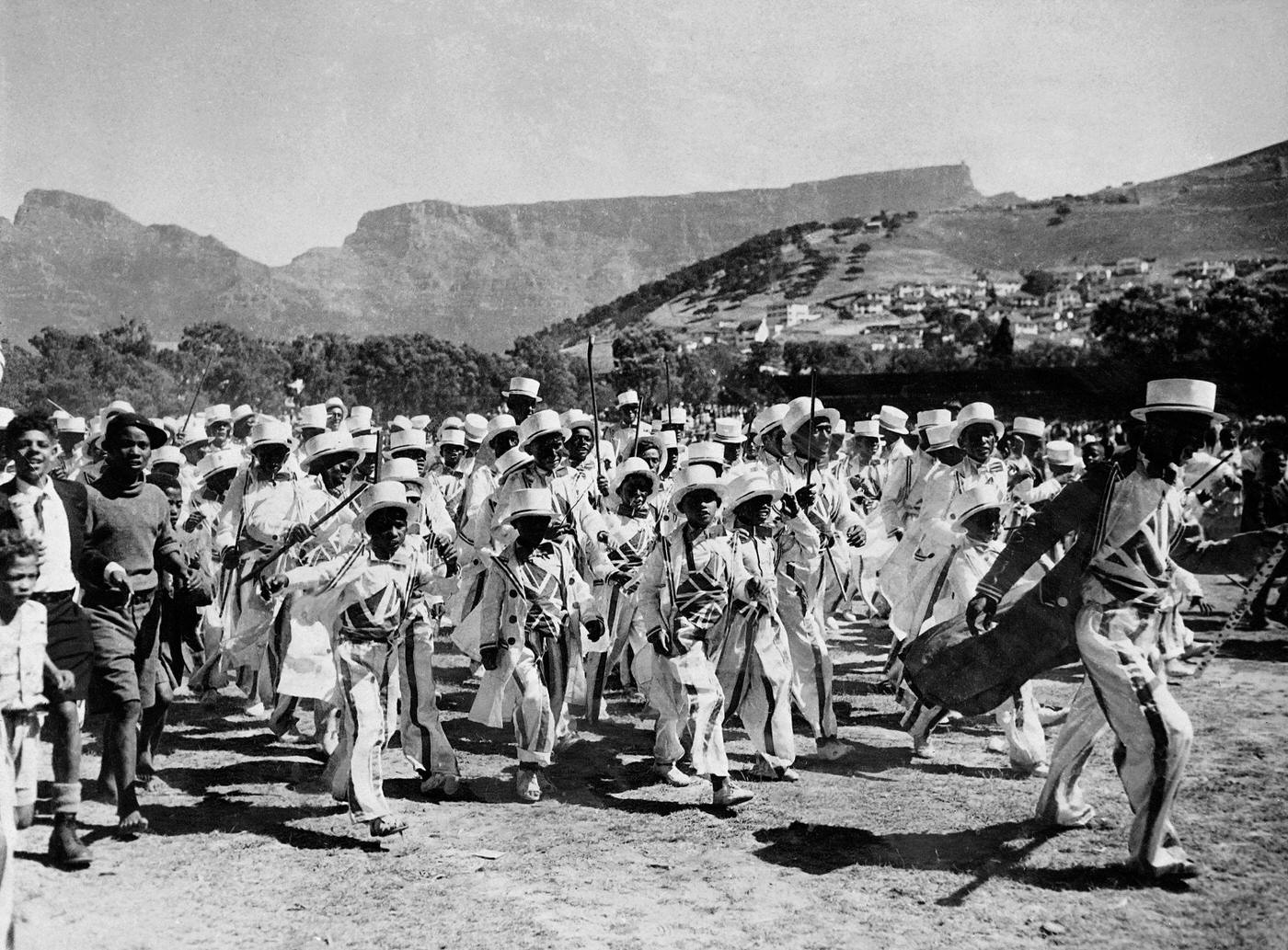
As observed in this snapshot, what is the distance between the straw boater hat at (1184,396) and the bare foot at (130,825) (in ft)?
19.0

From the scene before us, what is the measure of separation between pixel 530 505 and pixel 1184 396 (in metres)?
3.84

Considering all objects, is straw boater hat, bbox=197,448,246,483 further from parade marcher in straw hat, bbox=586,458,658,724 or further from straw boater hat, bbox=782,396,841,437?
straw boater hat, bbox=782,396,841,437

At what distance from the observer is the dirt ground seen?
5.20 m

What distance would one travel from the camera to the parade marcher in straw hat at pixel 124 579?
5945 millimetres

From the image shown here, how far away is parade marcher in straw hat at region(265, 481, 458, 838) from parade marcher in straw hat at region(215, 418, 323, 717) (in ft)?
6.62

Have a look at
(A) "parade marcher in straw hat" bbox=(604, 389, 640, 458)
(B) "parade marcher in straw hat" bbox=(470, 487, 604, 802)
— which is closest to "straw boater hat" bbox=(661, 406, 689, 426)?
(A) "parade marcher in straw hat" bbox=(604, 389, 640, 458)

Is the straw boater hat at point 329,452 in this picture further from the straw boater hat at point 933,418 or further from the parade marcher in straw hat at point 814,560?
the straw boater hat at point 933,418

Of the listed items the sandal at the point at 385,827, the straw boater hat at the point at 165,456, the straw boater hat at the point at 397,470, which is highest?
the straw boater hat at the point at 165,456

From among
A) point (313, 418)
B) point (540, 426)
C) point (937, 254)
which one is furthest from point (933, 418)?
point (937, 254)

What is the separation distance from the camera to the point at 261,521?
868cm

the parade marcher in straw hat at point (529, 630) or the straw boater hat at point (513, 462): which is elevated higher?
the straw boater hat at point (513, 462)

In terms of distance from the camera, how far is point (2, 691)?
189 inches

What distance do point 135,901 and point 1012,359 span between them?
3276 inches

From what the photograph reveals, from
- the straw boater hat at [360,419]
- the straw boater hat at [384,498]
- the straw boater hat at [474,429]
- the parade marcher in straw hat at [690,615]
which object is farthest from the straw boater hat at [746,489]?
the straw boater hat at [360,419]
